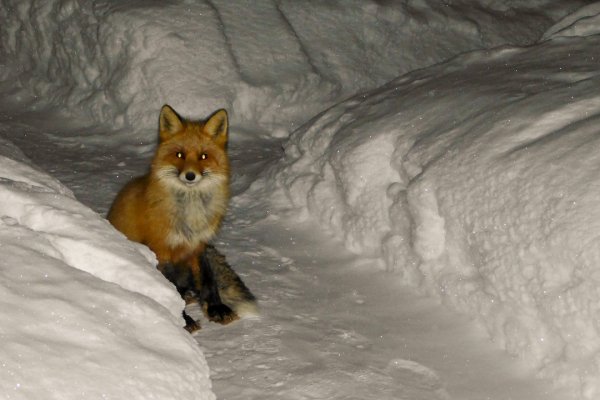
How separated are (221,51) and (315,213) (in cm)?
291

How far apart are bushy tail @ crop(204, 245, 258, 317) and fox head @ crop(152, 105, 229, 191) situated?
0.45 meters

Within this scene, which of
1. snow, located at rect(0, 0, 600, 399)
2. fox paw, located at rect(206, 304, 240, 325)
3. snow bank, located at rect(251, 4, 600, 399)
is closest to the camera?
snow, located at rect(0, 0, 600, 399)

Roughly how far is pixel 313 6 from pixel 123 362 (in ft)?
22.7

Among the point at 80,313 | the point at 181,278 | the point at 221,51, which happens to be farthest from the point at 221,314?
the point at 221,51

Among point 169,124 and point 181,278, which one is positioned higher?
point 169,124

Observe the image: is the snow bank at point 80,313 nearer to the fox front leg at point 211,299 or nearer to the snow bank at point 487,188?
the fox front leg at point 211,299

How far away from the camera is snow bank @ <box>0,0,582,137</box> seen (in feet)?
25.7

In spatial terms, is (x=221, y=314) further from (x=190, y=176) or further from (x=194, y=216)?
(x=190, y=176)

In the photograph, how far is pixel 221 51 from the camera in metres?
8.01

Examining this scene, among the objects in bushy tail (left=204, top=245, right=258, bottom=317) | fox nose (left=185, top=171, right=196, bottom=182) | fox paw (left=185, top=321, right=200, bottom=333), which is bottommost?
fox paw (left=185, top=321, right=200, bottom=333)

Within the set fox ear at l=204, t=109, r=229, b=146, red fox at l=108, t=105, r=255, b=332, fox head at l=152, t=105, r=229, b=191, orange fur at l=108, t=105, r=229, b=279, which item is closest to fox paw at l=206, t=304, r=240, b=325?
red fox at l=108, t=105, r=255, b=332

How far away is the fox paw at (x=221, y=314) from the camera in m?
4.35

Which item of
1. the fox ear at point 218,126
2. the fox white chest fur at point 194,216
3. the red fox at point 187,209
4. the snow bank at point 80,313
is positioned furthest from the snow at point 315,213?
the fox ear at point 218,126

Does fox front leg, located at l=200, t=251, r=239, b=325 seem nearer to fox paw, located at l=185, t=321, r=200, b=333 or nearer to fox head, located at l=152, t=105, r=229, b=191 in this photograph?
fox paw, located at l=185, t=321, r=200, b=333
